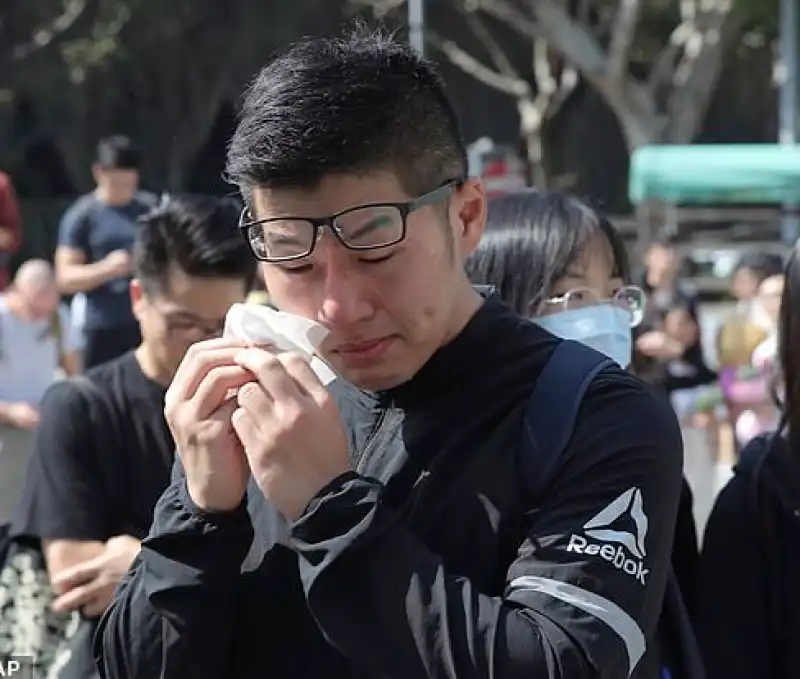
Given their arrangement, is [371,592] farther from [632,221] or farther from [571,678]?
[632,221]

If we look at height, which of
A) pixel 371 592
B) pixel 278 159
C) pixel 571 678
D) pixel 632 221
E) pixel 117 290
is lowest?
pixel 632 221

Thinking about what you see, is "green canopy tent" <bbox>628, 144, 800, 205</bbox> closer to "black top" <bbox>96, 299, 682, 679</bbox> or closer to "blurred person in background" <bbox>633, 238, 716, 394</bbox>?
"blurred person in background" <bbox>633, 238, 716, 394</bbox>

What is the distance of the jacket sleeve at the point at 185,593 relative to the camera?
1.61m

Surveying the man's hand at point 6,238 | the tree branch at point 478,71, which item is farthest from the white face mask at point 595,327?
the tree branch at point 478,71

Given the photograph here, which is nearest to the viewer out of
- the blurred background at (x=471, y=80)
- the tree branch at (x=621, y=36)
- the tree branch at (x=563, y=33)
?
the tree branch at (x=621, y=36)

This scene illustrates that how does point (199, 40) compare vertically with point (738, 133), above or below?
above

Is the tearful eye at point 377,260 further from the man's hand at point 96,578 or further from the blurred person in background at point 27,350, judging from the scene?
the blurred person in background at point 27,350

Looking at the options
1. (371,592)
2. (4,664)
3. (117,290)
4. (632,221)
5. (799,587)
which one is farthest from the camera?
(632,221)

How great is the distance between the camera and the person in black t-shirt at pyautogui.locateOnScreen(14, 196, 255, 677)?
2889mm

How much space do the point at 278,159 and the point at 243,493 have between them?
40 cm

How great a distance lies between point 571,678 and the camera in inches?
58.9

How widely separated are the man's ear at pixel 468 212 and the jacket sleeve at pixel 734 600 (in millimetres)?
976

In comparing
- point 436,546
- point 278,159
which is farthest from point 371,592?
point 278,159

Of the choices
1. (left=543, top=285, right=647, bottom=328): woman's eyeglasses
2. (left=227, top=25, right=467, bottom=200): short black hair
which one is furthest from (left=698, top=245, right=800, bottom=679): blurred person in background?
(left=227, top=25, right=467, bottom=200): short black hair
